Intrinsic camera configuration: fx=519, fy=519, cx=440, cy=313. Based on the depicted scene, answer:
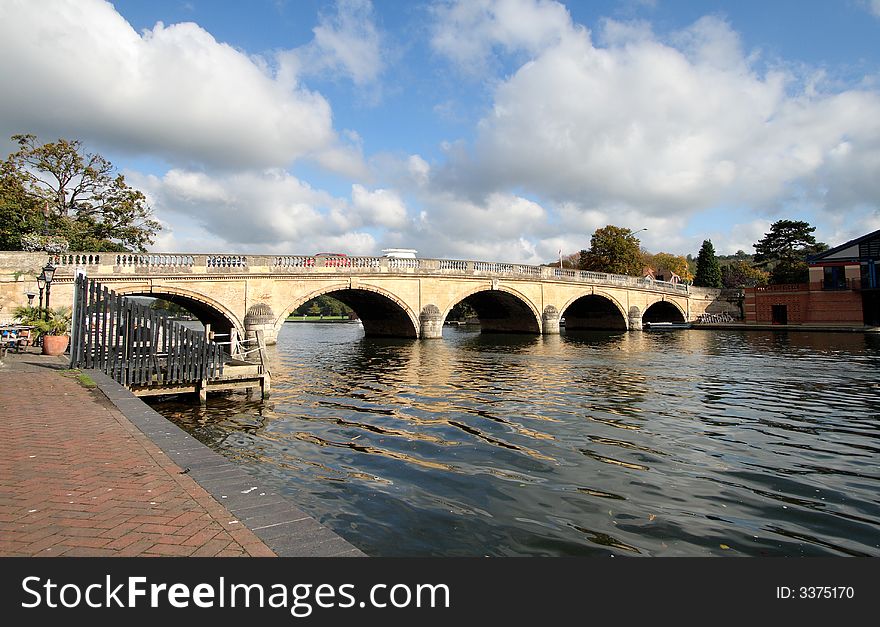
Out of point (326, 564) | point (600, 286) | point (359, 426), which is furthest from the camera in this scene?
point (600, 286)

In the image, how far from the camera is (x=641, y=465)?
6902 millimetres

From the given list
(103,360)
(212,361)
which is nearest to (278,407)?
(212,361)

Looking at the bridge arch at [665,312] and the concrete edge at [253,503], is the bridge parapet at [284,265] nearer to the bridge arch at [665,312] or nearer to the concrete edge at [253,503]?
the concrete edge at [253,503]

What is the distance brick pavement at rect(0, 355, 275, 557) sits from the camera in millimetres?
3254

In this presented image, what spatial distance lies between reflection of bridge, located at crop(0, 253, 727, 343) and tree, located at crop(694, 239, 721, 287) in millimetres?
20467

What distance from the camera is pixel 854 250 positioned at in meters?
42.2

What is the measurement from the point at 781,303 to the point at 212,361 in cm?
4901

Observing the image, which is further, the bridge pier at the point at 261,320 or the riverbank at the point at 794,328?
the riverbank at the point at 794,328

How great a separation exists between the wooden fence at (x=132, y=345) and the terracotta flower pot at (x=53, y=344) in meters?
4.37

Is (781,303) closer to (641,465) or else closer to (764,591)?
(641,465)

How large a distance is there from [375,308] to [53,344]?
2258cm

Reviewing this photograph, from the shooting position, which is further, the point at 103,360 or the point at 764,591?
the point at 103,360

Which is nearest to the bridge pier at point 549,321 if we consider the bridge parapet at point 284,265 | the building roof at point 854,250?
the bridge parapet at point 284,265

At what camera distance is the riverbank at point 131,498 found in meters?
3.25
